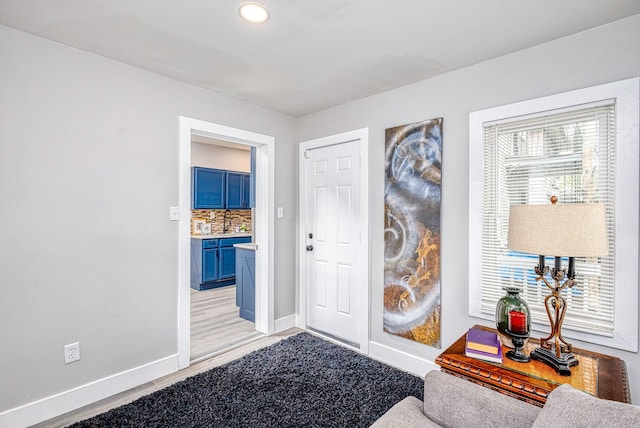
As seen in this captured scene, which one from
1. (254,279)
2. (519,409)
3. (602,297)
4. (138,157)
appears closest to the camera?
(519,409)

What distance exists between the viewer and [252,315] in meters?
3.98

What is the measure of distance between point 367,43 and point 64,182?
224 centimetres

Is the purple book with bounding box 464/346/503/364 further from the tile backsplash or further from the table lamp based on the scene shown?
the tile backsplash

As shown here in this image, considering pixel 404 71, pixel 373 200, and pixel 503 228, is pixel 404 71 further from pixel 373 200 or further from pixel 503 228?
pixel 503 228

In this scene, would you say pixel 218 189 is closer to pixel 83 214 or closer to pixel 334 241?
pixel 334 241

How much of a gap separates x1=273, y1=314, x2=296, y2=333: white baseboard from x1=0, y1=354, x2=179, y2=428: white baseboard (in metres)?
1.14

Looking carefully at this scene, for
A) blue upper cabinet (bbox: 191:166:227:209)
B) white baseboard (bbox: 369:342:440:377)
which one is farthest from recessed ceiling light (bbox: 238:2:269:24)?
blue upper cabinet (bbox: 191:166:227:209)

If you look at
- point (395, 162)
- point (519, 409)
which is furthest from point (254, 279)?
point (519, 409)

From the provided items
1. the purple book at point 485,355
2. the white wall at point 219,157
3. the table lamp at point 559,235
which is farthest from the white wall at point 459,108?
the white wall at point 219,157

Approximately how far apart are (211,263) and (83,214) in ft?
11.3

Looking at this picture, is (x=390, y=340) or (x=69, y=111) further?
Answer: (x=390, y=340)

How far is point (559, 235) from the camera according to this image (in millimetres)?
1438

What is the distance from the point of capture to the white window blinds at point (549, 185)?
1.94m

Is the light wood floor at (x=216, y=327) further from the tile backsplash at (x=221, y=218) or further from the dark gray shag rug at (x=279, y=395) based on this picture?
the tile backsplash at (x=221, y=218)
